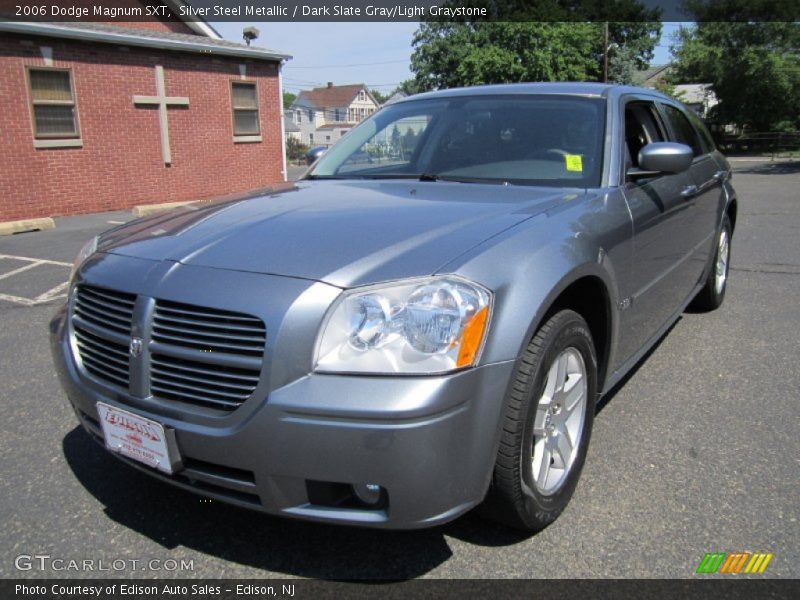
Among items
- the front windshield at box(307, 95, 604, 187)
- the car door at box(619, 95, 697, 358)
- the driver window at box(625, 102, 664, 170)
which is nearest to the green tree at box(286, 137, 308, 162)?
the front windshield at box(307, 95, 604, 187)

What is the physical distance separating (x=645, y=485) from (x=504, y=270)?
1.26 m

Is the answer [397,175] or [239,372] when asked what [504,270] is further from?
[397,175]

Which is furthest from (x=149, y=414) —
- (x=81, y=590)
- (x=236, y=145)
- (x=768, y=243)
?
(x=236, y=145)

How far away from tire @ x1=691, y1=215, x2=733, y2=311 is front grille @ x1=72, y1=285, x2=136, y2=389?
4.22 metres

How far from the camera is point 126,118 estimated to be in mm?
13742

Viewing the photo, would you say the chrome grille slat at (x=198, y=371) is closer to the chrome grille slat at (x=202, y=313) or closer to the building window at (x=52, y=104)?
the chrome grille slat at (x=202, y=313)

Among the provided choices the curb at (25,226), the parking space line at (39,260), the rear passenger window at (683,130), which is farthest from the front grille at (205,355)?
the curb at (25,226)

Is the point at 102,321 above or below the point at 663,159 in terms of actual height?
below

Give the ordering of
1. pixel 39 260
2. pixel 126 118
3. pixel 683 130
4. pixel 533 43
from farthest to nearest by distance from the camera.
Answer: pixel 533 43 < pixel 126 118 < pixel 39 260 < pixel 683 130

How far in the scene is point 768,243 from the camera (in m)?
8.55

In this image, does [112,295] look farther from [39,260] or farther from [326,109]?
[326,109]

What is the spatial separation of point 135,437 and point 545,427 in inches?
55.0

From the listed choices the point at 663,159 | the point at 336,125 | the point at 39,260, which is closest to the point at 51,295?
the point at 39,260

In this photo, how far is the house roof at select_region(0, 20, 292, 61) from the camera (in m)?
11.9
